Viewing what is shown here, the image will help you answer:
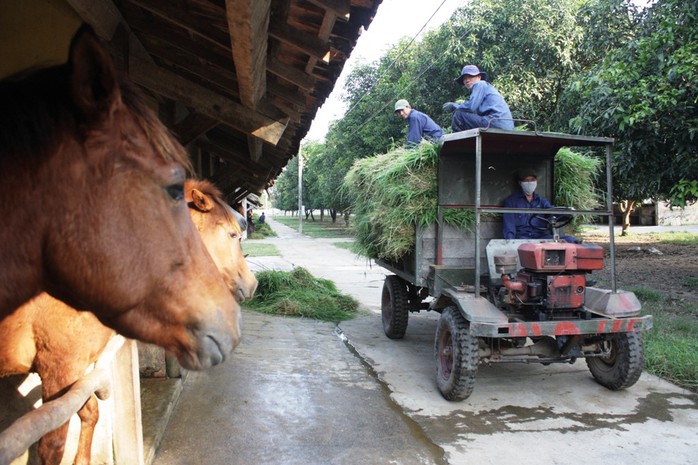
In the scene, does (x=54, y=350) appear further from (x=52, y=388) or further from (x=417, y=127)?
(x=417, y=127)

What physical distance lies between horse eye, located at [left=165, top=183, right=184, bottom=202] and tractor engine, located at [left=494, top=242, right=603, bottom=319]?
3.70 metres

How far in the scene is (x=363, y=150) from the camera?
19.4 metres

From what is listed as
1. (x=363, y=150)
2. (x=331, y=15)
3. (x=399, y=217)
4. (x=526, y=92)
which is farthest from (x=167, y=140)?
(x=363, y=150)

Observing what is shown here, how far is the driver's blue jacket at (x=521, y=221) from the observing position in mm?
5309

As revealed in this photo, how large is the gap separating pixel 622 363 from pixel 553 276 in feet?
3.80

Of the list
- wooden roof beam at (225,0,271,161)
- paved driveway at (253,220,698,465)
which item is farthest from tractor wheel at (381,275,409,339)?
wooden roof beam at (225,0,271,161)

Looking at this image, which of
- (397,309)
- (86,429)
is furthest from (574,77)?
(86,429)

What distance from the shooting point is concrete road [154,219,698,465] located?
141 inches

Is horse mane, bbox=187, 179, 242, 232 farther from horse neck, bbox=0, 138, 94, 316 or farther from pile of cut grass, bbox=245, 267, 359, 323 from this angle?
pile of cut grass, bbox=245, 267, 359, 323

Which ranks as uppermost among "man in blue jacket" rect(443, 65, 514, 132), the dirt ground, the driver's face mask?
"man in blue jacket" rect(443, 65, 514, 132)

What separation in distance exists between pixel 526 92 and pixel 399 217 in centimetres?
829

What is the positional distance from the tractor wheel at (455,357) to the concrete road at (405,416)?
167mm

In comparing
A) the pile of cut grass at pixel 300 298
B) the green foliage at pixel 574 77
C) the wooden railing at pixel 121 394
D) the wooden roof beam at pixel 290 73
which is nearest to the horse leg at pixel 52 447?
the wooden railing at pixel 121 394

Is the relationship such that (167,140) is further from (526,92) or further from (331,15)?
(526,92)
